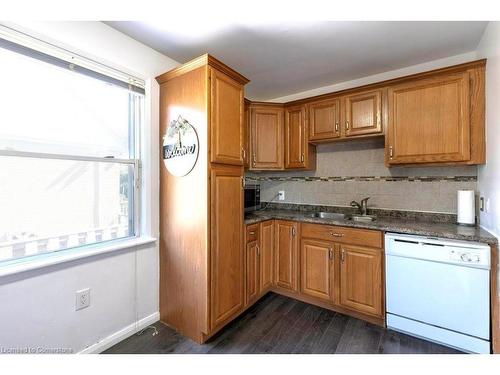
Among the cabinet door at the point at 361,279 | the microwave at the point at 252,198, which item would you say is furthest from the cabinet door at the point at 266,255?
the cabinet door at the point at 361,279

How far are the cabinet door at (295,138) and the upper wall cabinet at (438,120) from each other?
2.83 feet

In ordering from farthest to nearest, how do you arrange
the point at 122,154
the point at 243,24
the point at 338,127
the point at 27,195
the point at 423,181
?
the point at 338,127, the point at 423,181, the point at 122,154, the point at 243,24, the point at 27,195

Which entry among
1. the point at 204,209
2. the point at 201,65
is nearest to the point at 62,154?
the point at 204,209

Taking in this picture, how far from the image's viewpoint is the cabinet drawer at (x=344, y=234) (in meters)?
1.96

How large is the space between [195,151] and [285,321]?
168cm

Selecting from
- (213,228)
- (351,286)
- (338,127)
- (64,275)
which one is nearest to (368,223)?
(351,286)

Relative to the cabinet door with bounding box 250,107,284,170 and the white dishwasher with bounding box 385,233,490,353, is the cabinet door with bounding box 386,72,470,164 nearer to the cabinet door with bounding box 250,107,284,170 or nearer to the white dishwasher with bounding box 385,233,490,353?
the white dishwasher with bounding box 385,233,490,353

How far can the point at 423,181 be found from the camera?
224 cm

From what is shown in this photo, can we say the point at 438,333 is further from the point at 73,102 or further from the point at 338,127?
the point at 73,102

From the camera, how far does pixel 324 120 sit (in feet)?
8.28

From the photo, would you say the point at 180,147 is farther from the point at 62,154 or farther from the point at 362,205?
the point at 362,205

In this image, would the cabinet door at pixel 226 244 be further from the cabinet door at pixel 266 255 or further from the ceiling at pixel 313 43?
the ceiling at pixel 313 43

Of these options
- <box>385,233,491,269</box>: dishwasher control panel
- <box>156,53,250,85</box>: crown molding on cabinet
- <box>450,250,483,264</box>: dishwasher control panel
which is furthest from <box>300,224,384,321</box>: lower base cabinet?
<box>156,53,250,85</box>: crown molding on cabinet

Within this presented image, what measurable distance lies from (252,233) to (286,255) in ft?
1.70
